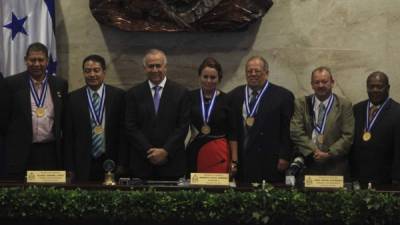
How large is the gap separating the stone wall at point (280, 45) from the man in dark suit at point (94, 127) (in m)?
1.31

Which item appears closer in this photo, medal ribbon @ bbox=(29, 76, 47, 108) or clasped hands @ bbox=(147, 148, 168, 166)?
clasped hands @ bbox=(147, 148, 168, 166)

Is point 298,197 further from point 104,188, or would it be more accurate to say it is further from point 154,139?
point 154,139

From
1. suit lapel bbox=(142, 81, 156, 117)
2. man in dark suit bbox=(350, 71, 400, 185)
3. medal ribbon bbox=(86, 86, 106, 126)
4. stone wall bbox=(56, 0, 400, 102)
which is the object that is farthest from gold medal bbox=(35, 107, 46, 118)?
man in dark suit bbox=(350, 71, 400, 185)

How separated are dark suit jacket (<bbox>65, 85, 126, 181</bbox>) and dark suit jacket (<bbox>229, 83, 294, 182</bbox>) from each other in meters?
0.95

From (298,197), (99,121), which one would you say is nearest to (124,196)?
(298,197)

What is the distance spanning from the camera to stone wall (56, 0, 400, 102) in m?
6.90

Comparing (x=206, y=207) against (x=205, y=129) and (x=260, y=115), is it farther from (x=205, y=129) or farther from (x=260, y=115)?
(x=260, y=115)

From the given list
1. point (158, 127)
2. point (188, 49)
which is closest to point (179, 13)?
point (188, 49)

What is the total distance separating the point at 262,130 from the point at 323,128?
49cm

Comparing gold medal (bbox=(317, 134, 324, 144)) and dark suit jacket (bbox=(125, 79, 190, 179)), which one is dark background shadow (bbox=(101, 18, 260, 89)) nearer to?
dark suit jacket (bbox=(125, 79, 190, 179))

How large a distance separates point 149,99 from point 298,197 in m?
1.77

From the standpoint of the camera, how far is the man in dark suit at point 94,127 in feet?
18.6

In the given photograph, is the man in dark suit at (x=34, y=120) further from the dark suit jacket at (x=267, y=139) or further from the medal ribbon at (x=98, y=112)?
the dark suit jacket at (x=267, y=139)

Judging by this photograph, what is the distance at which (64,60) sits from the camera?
712 centimetres
